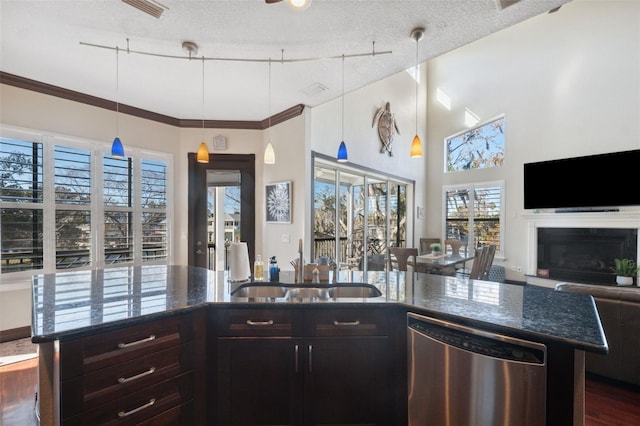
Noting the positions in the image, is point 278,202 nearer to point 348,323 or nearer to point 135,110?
point 135,110

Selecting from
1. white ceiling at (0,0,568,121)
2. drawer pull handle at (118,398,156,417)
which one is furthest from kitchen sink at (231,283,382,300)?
white ceiling at (0,0,568,121)

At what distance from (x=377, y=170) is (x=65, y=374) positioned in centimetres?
511

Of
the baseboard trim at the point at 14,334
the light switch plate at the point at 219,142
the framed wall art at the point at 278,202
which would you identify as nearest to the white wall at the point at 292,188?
the framed wall art at the point at 278,202

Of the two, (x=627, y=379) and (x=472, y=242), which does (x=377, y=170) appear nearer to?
(x=472, y=242)

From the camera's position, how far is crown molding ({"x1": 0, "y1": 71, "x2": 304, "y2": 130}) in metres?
3.21

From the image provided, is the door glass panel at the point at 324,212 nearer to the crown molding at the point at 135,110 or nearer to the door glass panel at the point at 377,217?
the crown molding at the point at 135,110

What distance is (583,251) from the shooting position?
17.9 ft

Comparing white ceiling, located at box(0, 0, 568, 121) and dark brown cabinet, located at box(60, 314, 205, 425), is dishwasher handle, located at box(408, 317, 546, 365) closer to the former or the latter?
dark brown cabinet, located at box(60, 314, 205, 425)

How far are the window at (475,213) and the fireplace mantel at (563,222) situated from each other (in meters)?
0.57

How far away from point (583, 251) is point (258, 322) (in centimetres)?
648

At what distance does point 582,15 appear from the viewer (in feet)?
17.6

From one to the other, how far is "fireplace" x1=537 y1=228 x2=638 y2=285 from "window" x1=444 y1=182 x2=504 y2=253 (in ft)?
2.75

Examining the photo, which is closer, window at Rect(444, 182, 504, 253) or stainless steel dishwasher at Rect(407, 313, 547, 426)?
stainless steel dishwasher at Rect(407, 313, 547, 426)

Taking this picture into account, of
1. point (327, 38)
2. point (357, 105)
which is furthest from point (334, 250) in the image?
point (327, 38)
